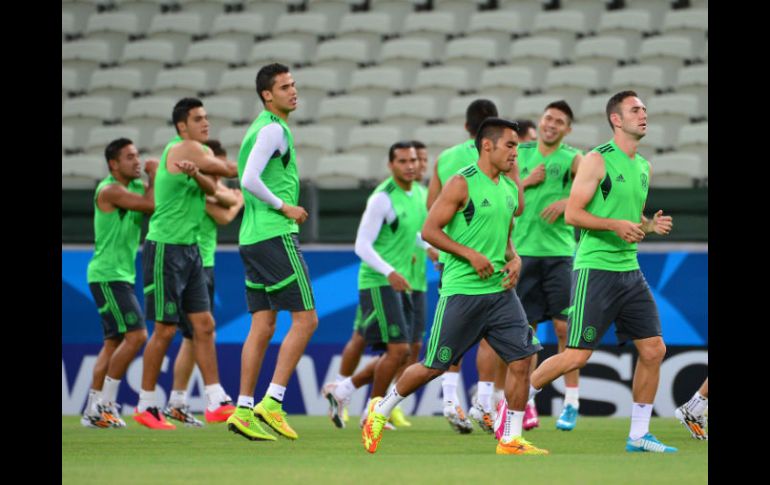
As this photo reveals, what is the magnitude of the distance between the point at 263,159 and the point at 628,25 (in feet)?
38.2

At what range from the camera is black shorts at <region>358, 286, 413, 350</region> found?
36.4 feet

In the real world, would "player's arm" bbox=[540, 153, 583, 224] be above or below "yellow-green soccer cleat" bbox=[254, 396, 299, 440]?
above

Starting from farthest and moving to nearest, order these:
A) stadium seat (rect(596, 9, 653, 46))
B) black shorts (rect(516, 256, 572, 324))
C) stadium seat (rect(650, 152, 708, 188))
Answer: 1. stadium seat (rect(596, 9, 653, 46))
2. stadium seat (rect(650, 152, 708, 188))
3. black shorts (rect(516, 256, 572, 324))

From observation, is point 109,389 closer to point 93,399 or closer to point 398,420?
point 93,399

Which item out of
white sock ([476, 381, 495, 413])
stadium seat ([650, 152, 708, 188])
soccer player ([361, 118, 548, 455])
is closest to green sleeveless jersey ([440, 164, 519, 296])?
soccer player ([361, 118, 548, 455])

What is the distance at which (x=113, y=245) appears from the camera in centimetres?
1214

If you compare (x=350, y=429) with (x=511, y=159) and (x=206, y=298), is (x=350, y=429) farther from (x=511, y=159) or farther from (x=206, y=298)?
(x=511, y=159)

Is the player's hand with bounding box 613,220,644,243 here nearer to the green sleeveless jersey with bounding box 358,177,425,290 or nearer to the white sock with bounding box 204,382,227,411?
the green sleeveless jersey with bounding box 358,177,425,290

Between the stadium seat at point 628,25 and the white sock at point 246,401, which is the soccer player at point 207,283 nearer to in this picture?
the white sock at point 246,401

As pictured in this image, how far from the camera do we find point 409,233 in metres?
11.5

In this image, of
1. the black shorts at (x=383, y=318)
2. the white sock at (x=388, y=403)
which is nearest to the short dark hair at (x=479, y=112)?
the black shorts at (x=383, y=318)

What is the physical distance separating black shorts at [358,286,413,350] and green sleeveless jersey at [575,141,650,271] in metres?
2.70

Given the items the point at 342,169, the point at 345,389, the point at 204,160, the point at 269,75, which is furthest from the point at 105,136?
the point at 269,75

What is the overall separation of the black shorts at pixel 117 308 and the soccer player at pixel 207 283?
0.47m
